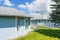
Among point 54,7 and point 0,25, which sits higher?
point 54,7

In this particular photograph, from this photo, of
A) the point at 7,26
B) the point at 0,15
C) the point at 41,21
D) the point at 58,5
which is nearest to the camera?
the point at 0,15

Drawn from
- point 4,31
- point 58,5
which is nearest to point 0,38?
point 4,31

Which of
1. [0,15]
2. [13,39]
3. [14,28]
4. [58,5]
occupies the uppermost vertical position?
[58,5]

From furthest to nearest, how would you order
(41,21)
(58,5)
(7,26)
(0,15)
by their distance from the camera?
(41,21) < (58,5) < (7,26) < (0,15)

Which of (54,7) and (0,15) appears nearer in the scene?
(0,15)

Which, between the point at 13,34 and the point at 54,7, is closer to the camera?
the point at 13,34

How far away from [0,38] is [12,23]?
2.24 m

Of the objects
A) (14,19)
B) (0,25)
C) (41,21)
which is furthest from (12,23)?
(41,21)

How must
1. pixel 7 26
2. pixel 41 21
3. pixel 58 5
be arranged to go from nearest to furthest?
pixel 7 26 → pixel 58 5 → pixel 41 21

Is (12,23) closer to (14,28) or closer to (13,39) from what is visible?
(14,28)

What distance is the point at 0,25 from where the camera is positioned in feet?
51.6

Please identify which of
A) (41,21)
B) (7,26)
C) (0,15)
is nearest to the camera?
(0,15)

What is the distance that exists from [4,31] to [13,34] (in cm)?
135

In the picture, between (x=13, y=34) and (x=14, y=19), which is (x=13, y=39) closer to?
(x=13, y=34)
